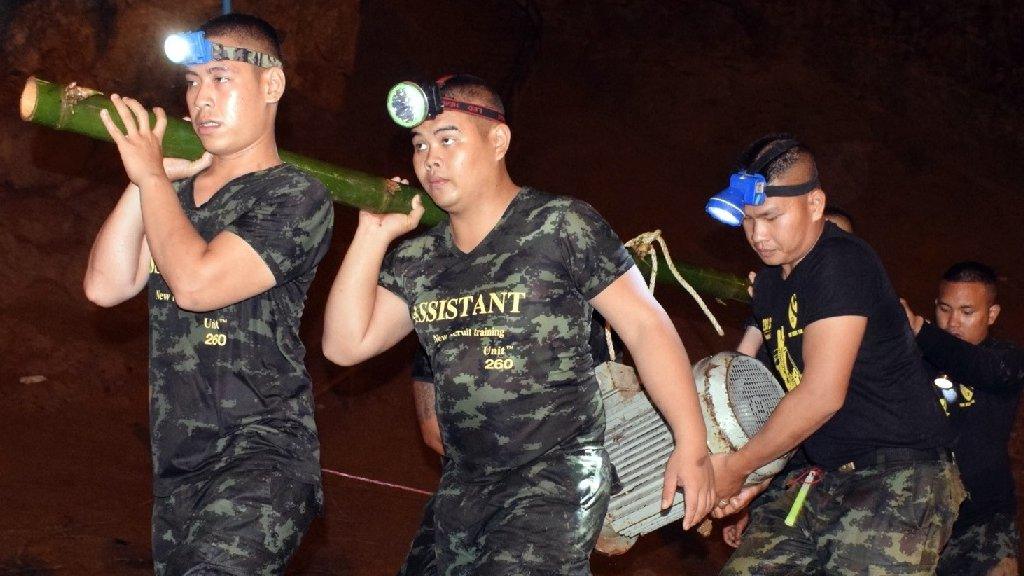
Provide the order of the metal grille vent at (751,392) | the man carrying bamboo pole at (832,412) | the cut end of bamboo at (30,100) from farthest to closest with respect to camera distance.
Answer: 1. the metal grille vent at (751,392)
2. the man carrying bamboo pole at (832,412)
3. the cut end of bamboo at (30,100)

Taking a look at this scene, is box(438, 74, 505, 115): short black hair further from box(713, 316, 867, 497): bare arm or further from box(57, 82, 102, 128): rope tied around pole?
box(713, 316, 867, 497): bare arm

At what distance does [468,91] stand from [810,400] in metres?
1.64

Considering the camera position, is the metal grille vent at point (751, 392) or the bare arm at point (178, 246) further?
the metal grille vent at point (751, 392)

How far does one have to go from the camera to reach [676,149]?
14.4 metres

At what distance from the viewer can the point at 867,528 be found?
413 cm

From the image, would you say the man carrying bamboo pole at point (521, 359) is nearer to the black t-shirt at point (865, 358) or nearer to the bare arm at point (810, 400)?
the bare arm at point (810, 400)

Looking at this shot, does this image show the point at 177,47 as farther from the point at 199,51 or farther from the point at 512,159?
the point at 512,159

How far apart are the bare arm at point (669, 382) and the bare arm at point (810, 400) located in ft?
1.45

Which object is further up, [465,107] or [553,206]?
[465,107]

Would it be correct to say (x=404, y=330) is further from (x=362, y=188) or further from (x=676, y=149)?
(x=676, y=149)

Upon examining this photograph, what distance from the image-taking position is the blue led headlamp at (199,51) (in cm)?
370

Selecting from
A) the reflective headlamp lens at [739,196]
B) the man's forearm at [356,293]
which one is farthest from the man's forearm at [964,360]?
the man's forearm at [356,293]

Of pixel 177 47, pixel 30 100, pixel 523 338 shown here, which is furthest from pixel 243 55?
pixel 523 338

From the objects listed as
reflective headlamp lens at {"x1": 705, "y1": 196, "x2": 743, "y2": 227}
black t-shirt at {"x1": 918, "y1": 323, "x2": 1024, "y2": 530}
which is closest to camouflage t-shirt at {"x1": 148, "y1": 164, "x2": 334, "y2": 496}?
reflective headlamp lens at {"x1": 705, "y1": 196, "x2": 743, "y2": 227}
